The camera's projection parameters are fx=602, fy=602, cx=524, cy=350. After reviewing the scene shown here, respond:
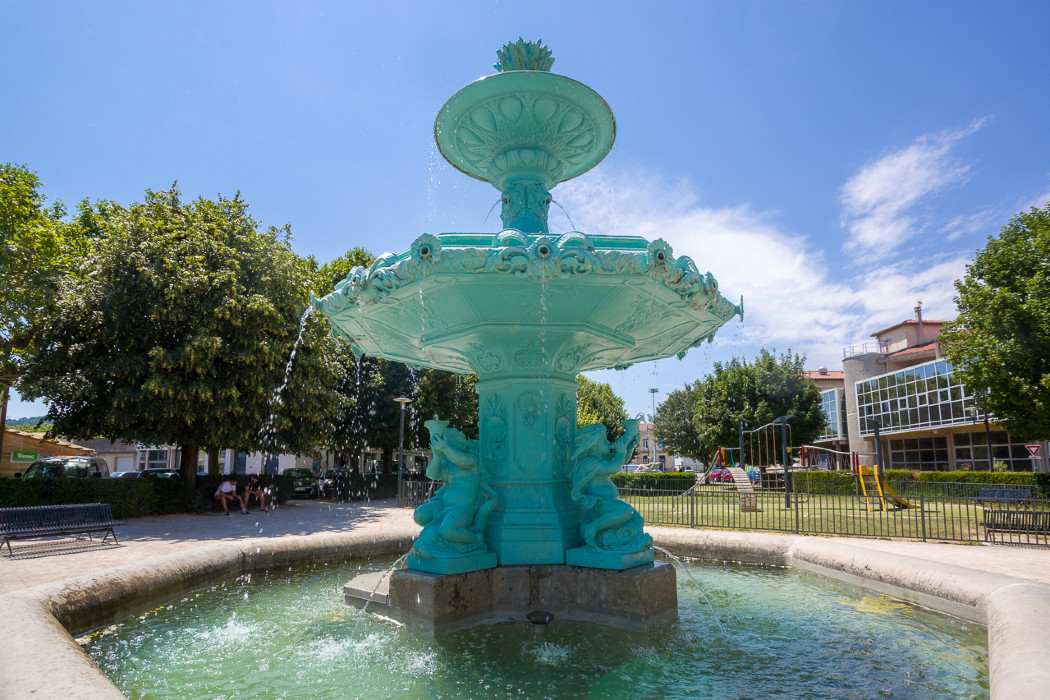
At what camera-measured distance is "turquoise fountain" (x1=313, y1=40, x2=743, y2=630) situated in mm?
4434

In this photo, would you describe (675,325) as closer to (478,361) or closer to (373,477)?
(478,361)

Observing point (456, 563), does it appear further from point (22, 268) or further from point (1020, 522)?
point (22, 268)

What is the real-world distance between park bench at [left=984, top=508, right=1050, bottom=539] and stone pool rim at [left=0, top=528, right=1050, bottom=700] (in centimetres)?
679

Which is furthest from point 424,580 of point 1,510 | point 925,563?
point 1,510

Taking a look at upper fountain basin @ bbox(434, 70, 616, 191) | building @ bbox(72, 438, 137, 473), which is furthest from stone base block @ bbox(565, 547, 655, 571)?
building @ bbox(72, 438, 137, 473)

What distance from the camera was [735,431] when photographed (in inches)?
1447

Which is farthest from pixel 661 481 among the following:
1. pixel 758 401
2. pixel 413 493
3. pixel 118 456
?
pixel 118 456

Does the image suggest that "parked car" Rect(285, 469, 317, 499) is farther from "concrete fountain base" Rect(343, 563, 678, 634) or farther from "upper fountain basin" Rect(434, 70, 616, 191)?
"concrete fountain base" Rect(343, 563, 678, 634)

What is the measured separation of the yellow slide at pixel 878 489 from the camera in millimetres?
18766

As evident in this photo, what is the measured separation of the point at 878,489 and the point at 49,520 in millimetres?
22296

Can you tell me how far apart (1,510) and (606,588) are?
10.3 m

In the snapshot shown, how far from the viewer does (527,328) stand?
5117mm

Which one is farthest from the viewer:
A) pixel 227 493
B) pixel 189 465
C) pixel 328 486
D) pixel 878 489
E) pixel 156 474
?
pixel 328 486

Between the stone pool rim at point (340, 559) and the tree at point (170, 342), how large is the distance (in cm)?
1043
